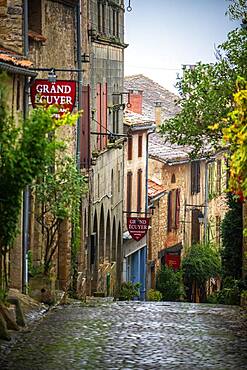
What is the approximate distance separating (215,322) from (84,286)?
14.3 metres

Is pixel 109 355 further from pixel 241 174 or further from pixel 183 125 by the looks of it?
pixel 183 125

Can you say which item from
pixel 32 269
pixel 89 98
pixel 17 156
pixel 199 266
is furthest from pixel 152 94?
pixel 17 156

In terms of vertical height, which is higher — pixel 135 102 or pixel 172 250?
pixel 135 102

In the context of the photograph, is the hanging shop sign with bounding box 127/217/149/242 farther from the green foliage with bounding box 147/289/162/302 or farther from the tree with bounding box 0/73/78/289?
the tree with bounding box 0/73/78/289

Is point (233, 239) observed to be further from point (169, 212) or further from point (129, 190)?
point (169, 212)

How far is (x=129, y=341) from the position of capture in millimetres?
19344

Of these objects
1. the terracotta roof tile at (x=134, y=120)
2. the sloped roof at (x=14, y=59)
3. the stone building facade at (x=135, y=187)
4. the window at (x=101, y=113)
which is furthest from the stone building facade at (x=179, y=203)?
the sloped roof at (x=14, y=59)

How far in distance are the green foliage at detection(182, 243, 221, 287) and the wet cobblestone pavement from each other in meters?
28.5

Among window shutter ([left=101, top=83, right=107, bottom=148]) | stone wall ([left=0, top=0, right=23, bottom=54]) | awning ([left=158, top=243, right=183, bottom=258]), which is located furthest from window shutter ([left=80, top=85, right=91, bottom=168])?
awning ([left=158, top=243, right=183, bottom=258])

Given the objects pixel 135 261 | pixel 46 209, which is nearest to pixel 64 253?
pixel 46 209

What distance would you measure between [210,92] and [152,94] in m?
36.1

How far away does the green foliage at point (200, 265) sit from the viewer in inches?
2140

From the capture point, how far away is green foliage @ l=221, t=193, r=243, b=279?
3300 cm

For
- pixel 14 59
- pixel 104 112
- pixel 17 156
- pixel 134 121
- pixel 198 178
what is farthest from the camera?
pixel 198 178
